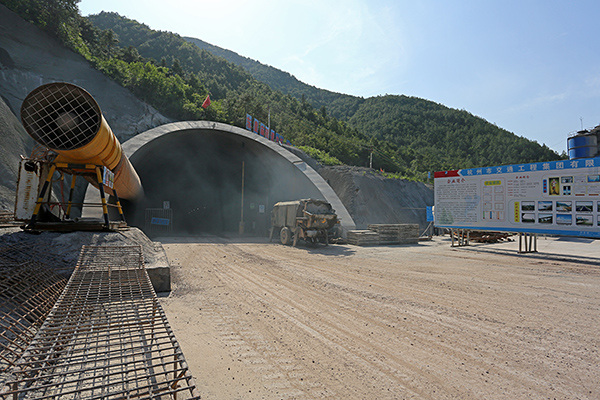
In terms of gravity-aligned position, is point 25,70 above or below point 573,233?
above

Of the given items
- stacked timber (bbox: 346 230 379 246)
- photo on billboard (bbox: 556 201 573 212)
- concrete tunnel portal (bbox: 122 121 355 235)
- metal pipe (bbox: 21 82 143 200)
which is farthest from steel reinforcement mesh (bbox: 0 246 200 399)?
photo on billboard (bbox: 556 201 573 212)

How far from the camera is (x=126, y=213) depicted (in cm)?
2195

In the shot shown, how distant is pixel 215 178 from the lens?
98.6ft

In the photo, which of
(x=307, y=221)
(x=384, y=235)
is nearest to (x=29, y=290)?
(x=307, y=221)

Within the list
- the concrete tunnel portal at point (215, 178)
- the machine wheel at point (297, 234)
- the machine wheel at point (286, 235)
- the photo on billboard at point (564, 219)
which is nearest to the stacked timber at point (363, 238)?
the concrete tunnel portal at point (215, 178)

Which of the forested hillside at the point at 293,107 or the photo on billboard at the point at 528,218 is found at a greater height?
the forested hillside at the point at 293,107

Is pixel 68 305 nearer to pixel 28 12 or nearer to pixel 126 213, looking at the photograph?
pixel 126 213

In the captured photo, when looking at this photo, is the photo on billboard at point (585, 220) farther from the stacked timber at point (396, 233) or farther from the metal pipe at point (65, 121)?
the metal pipe at point (65, 121)

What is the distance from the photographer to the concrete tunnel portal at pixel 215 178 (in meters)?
21.0

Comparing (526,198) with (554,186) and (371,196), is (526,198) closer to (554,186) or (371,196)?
(554,186)

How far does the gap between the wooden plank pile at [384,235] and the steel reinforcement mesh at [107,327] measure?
12.4 m

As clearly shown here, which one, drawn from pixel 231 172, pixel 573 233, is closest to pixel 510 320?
pixel 573 233

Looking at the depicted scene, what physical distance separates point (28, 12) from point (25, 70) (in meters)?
10.4

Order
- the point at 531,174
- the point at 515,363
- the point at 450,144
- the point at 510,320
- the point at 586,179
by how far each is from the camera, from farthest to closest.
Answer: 1. the point at 450,144
2. the point at 531,174
3. the point at 586,179
4. the point at 510,320
5. the point at 515,363
